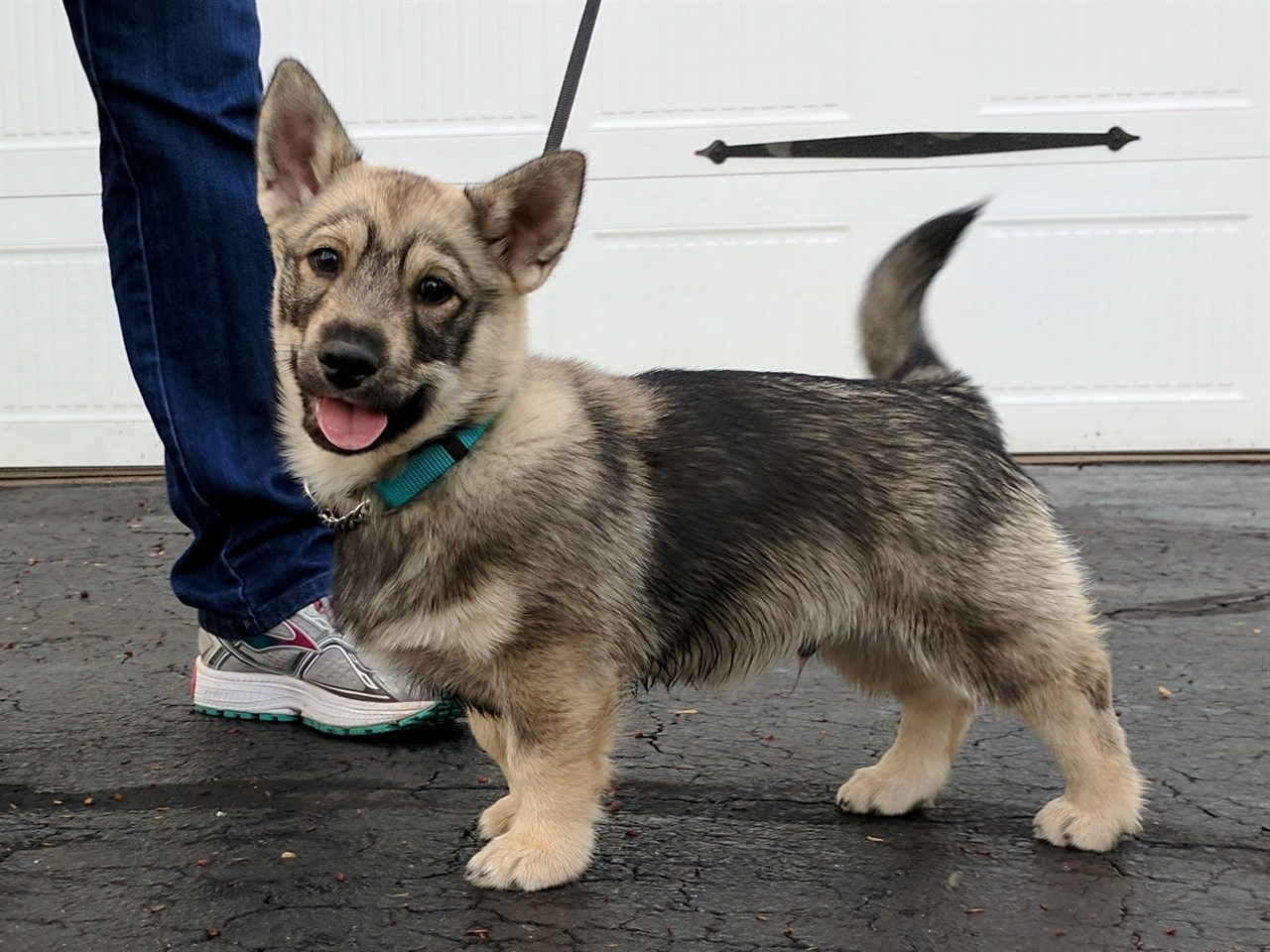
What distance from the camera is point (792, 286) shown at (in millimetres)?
6496

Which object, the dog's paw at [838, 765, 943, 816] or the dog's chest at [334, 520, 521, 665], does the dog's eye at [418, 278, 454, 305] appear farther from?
the dog's paw at [838, 765, 943, 816]

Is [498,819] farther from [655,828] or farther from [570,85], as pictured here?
[570,85]

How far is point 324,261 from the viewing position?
100 inches

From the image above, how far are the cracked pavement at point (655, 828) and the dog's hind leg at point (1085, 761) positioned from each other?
5 centimetres

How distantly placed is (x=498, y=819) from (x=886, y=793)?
784mm

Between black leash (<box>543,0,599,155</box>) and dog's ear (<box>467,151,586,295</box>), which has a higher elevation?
black leash (<box>543,0,599,155</box>)

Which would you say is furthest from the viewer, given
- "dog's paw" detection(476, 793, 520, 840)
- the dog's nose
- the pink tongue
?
"dog's paw" detection(476, 793, 520, 840)

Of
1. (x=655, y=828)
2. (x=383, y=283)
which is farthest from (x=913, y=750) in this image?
(x=383, y=283)

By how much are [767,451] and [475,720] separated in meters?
0.80

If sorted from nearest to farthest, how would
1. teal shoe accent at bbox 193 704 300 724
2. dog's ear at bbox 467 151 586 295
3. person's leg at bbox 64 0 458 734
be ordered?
dog's ear at bbox 467 151 586 295 < person's leg at bbox 64 0 458 734 < teal shoe accent at bbox 193 704 300 724

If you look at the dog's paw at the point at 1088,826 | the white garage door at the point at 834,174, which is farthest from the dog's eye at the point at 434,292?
the white garage door at the point at 834,174

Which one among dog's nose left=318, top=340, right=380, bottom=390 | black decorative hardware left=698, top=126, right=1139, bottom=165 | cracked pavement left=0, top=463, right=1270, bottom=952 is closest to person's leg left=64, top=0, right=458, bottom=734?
cracked pavement left=0, top=463, right=1270, bottom=952

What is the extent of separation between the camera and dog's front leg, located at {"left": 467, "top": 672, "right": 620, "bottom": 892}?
2490 mm

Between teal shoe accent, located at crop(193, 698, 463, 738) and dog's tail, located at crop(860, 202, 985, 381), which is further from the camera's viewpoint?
teal shoe accent, located at crop(193, 698, 463, 738)
